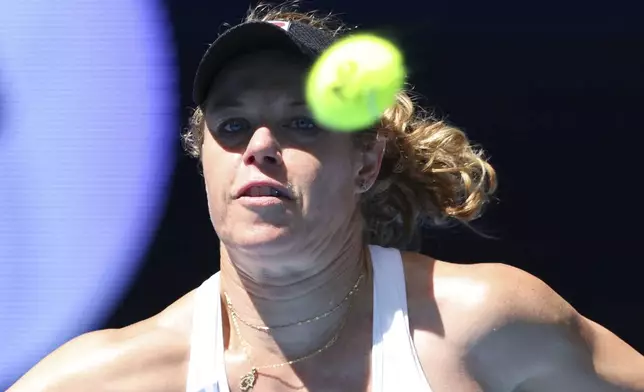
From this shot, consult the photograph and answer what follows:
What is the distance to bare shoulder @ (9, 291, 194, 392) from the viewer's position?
1.40 metres

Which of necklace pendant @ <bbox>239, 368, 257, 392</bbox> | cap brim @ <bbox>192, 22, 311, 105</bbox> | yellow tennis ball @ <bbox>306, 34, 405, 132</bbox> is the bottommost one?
necklace pendant @ <bbox>239, 368, 257, 392</bbox>

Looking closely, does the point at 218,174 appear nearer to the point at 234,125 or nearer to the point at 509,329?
the point at 234,125

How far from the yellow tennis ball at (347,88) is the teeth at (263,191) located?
5.1 inches

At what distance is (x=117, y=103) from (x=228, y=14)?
28cm

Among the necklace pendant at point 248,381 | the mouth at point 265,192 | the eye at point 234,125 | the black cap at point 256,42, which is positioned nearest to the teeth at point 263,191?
the mouth at point 265,192

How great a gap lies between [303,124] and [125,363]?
51 centimetres

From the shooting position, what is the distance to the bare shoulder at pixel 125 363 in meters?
1.40

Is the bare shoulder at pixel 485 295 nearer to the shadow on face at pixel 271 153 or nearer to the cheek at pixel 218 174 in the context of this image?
the shadow on face at pixel 271 153

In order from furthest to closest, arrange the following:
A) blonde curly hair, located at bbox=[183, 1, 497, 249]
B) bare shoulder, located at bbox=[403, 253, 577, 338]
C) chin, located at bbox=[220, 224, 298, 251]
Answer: blonde curly hair, located at bbox=[183, 1, 497, 249], bare shoulder, located at bbox=[403, 253, 577, 338], chin, located at bbox=[220, 224, 298, 251]

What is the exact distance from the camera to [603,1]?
5.25 feet

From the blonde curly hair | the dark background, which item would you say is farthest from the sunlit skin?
the dark background

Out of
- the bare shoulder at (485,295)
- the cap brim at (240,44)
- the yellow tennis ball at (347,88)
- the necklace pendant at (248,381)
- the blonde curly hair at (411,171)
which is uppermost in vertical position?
the cap brim at (240,44)

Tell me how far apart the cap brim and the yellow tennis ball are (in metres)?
0.05

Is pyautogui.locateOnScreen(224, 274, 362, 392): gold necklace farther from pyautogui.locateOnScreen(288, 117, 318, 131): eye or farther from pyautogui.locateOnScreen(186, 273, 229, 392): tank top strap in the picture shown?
pyautogui.locateOnScreen(288, 117, 318, 131): eye
